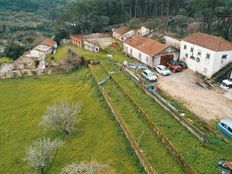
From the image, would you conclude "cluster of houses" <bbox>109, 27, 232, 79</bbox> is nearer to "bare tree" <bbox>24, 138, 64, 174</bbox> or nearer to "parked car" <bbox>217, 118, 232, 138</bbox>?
"parked car" <bbox>217, 118, 232, 138</bbox>

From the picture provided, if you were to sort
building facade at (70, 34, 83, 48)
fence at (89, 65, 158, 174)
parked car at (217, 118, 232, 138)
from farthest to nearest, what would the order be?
1. building facade at (70, 34, 83, 48)
2. parked car at (217, 118, 232, 138)
3. fence at (89, 65, 158, 174)

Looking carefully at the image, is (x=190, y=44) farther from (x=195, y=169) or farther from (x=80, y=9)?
(x=80, y=9)

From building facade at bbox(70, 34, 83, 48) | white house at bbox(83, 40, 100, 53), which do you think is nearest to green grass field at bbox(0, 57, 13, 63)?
building facade at bbox(70, 34, 83, 48)

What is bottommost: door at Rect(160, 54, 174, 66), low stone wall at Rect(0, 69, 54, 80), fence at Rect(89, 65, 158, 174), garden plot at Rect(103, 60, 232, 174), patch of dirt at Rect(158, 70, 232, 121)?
low stone wall at Rect(0, 69, 54, 80)

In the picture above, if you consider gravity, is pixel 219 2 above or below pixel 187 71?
above

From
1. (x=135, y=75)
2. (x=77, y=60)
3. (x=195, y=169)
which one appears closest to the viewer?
(x=195, y=169)

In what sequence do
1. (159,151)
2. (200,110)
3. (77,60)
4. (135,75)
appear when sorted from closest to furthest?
1. (159,151)
2. (200,110)
3. (135,75)
4. (77,60)

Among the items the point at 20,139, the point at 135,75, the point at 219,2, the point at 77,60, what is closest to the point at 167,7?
the point at 219,2
